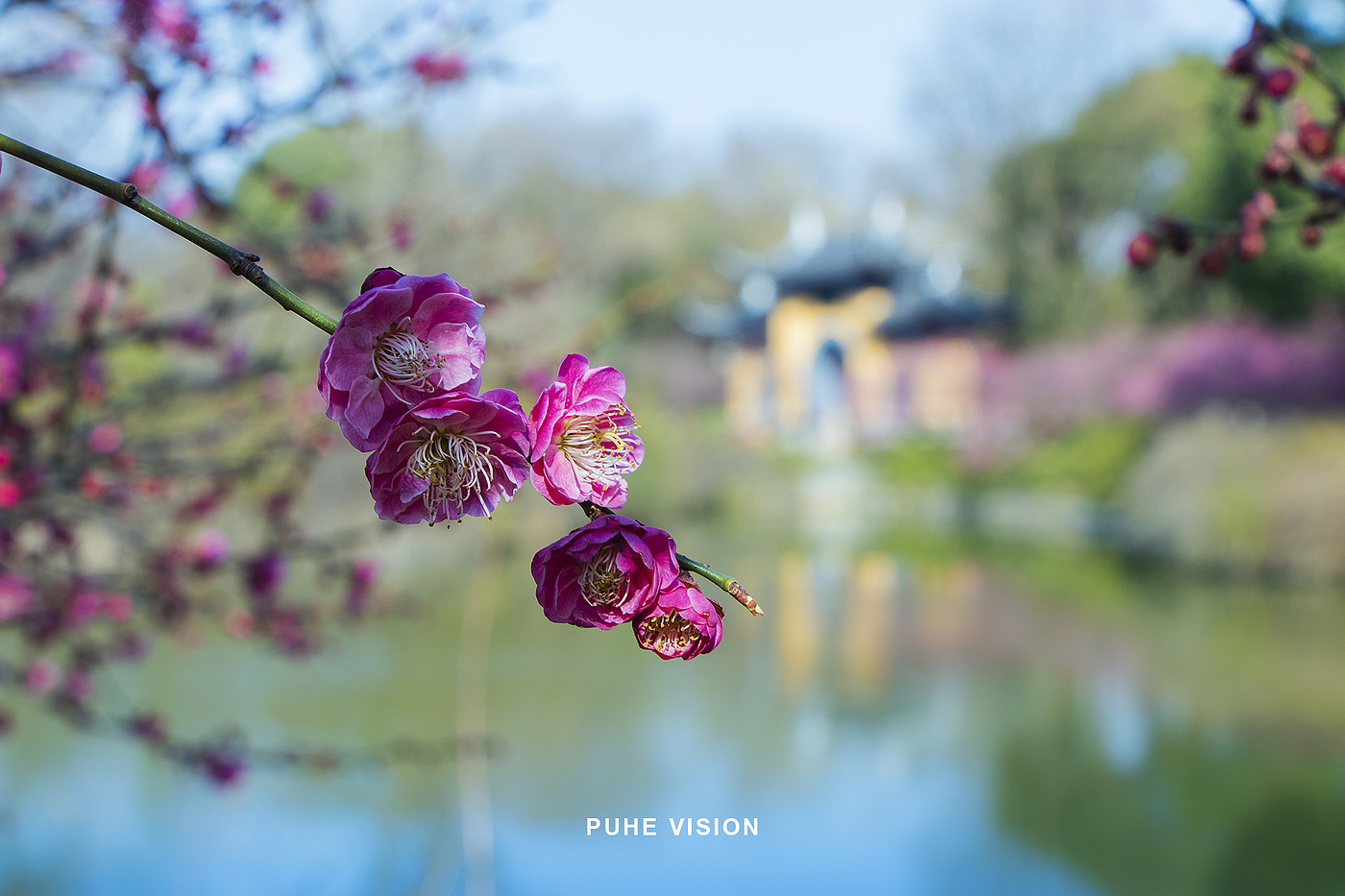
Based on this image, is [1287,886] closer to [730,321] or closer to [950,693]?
[950,693]

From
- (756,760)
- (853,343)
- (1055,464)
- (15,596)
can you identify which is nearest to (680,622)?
(15,596)

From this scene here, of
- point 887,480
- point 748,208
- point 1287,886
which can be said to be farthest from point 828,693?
point 748,208

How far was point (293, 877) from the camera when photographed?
312 centimetres

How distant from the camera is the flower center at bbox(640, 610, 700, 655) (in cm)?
52

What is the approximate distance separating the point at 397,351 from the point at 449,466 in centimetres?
5

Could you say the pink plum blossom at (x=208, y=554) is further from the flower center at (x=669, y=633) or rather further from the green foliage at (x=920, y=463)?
the green foliage at (x=920, y=463)

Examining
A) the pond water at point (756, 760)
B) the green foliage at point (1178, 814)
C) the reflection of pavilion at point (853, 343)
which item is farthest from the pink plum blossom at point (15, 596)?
the reflection of pavilion at point (853, 343)

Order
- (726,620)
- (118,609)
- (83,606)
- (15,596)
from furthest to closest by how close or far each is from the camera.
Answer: (726,620) < (118,609) < (15,596) < (83,606)

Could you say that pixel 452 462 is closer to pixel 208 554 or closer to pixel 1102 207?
pixel 208 554

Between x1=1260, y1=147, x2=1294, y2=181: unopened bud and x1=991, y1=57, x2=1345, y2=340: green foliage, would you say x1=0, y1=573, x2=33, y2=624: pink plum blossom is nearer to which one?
x1=1260, y1=147, x2=1294, y2=181: unopened bud

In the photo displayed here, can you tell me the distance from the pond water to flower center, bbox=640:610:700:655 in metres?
2.06

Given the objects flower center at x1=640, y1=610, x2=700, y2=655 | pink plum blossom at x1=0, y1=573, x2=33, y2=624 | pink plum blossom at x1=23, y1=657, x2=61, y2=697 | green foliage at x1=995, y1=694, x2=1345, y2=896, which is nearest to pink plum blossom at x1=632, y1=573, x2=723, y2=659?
flower center at x1=640, y1=610, x2=700, y2=655

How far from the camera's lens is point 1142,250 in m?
1.33

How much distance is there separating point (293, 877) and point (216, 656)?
260 cm
